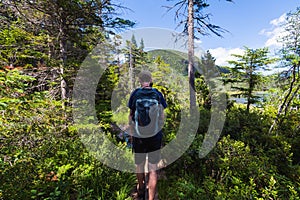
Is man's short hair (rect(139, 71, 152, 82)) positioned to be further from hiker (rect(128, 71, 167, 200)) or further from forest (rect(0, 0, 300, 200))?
forest (rect(0, 0, 300, 200))

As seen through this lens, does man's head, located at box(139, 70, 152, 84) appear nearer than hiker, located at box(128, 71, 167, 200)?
No

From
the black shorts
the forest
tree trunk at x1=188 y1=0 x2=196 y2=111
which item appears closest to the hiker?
the black shorts

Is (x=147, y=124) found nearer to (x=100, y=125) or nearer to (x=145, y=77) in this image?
(x=145, y=77)

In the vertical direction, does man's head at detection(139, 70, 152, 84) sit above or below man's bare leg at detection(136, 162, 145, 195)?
above

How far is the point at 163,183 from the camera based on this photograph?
344cm

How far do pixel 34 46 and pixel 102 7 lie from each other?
2532 mm

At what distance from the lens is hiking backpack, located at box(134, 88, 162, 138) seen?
2.46 metres

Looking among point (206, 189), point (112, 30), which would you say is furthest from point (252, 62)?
point (206, 189)

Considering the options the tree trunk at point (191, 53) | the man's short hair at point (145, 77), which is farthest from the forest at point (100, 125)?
the man's short hair at point (145, 77)

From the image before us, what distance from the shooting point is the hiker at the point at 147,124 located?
97.2 inches

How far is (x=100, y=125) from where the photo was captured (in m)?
5.64

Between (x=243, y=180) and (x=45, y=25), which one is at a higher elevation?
(x=45, y=25)

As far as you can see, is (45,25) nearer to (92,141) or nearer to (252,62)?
(92,141)

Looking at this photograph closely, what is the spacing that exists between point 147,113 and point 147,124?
0.17 m
